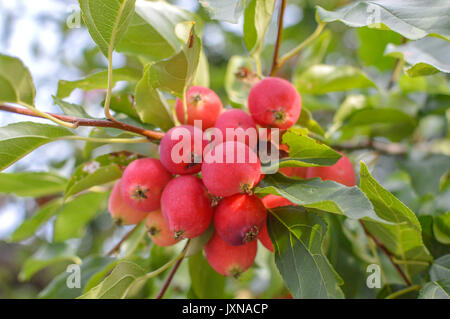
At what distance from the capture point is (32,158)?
2822mm

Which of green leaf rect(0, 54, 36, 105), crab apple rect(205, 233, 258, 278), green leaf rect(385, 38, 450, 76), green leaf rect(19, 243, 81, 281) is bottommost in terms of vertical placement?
green leaf rect(19, 243, 81, 281)

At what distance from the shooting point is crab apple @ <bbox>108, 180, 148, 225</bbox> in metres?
1.01

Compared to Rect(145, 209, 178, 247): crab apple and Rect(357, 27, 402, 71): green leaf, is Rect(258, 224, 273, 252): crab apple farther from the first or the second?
Rect(357, 27, 402, 71): green leaf

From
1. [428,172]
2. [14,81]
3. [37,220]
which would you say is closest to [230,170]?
[14,81]

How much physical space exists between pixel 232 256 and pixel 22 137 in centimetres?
52

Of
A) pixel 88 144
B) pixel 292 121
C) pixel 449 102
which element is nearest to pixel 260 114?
pixel 292 121

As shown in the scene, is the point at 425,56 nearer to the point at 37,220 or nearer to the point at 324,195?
the point at 324,195

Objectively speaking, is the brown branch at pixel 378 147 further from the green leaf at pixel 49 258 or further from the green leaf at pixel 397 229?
the green leaf at pixel 49 258

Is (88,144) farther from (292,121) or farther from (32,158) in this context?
(32,158)

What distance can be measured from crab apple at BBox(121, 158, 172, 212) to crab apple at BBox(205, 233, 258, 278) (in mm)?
180

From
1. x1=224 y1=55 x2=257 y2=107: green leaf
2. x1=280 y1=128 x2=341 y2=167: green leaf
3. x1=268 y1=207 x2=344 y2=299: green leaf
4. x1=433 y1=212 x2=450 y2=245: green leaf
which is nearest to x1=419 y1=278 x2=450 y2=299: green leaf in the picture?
x1=433 y1=212 x2=450 y2=245: green leaf

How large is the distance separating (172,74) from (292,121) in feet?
0.98

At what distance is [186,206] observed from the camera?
2.67 feet

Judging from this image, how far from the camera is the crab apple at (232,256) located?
89 centimetres
